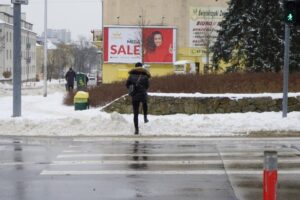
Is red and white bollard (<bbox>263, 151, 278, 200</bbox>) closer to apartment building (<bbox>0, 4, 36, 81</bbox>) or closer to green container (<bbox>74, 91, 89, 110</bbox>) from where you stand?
green container (<bbox>74, 91, 89, 110</bbox>)

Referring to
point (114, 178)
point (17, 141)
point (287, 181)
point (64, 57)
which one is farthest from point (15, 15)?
point (64, 57)

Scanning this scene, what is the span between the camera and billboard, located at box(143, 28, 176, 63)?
54.1m

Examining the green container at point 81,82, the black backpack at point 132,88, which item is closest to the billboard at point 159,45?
the green container at point 81,82

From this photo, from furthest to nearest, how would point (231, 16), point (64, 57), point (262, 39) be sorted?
point (64, 57) → point (231, 16) → point (262, 39)

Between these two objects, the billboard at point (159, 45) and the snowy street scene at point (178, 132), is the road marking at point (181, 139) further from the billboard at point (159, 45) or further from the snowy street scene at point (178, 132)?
the billboard at point (159, 45)

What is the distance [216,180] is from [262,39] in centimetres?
1607

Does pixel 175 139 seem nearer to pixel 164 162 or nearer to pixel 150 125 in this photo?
pixel 150 125

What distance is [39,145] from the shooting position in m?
13.4

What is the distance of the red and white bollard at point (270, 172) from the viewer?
533 centimetres

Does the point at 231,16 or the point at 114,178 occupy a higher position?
the point at 231,16

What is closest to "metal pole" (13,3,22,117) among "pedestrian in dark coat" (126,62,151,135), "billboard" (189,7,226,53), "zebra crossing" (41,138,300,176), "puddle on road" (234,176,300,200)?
"pedestrian in dark coat" (126,62,151,135)

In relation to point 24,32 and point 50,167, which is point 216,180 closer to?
point 50,167

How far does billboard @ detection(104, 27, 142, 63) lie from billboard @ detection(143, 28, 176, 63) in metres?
0.75

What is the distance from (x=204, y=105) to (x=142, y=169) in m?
9.04
